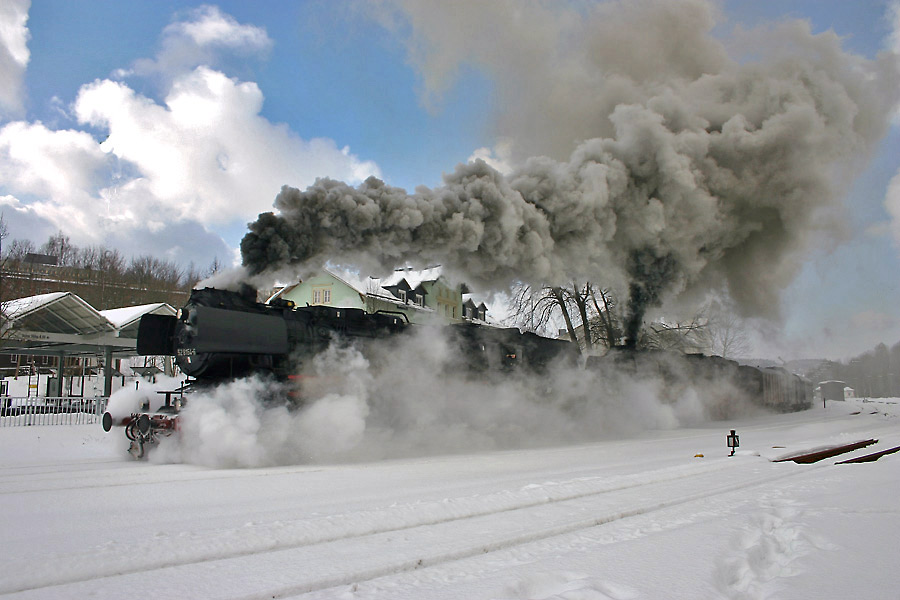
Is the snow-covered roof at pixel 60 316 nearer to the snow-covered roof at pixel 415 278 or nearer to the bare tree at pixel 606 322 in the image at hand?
the bare tree at pixel 606 322

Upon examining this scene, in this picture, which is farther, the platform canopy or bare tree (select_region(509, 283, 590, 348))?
bare tree (select_region(509, 283, 590, 348))

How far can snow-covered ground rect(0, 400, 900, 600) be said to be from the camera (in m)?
3.35

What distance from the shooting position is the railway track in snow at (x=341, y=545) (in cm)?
339

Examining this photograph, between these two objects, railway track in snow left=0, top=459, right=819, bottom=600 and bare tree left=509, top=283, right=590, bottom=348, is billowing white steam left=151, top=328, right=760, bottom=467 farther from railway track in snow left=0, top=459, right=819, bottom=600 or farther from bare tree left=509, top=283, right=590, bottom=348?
bare tree left=509, top=283, right=590, bottom=348

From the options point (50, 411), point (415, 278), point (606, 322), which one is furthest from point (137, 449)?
point (415, 278)

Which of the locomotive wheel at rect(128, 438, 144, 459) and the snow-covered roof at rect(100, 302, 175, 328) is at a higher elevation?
the snow-covered roof at rect(100, 302, 175, 328)

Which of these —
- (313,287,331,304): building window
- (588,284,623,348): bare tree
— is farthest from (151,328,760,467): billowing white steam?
(313,287,331,304): building window

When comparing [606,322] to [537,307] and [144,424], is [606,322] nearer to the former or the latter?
[537,307]

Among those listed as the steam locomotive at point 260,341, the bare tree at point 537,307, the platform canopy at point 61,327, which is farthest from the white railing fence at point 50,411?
the bare tree at point 537,307

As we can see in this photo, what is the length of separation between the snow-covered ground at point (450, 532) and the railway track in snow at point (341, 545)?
0.02 m

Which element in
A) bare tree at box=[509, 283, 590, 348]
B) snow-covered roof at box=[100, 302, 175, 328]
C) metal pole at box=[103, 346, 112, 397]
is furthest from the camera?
bare tree at box=[509, 283, 590, 348]

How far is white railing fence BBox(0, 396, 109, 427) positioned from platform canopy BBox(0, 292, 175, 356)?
2016 mm

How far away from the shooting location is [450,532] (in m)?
4.61

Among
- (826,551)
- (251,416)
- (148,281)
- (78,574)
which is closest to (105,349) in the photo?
(251,416)
